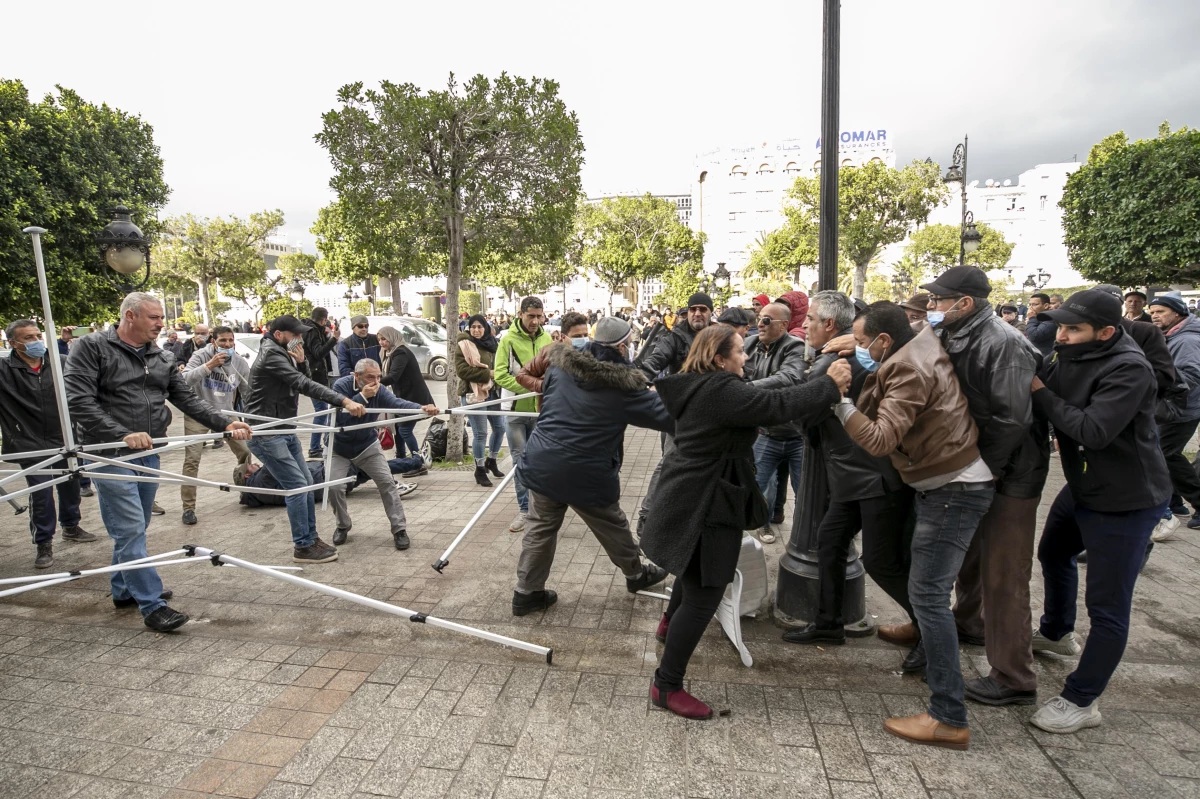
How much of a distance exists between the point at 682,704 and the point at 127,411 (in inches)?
155

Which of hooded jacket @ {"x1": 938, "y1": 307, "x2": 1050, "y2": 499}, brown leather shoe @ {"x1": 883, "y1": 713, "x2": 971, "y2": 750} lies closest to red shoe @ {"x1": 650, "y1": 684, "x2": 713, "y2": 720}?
brown leather shoe @ {"x1": 883, "y1": 713, "x2": 971, "y2": 750}

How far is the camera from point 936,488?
2.83 metres

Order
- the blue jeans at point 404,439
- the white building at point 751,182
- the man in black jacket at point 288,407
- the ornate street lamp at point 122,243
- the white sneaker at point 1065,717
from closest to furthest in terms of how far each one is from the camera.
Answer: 1. the white sneaker at point 1065,717
2. the man in black jacket at point 288,407
3. the ornate street lamp at point 122,243
4. the blue jeans at point 404,439
5. the white building at point 751,182

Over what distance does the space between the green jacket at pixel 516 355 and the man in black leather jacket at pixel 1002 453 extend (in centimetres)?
379

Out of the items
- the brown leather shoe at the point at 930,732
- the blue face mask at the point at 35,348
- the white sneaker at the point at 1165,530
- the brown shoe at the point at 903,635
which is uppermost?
the blue face mask at the point at 35,348

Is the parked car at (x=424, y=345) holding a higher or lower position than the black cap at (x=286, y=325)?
lower

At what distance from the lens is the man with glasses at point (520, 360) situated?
5.98 m

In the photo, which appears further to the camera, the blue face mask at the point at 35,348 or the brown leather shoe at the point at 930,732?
the blue face mask at the point at 35,348

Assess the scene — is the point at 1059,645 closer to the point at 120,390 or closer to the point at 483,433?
the point at 483,433

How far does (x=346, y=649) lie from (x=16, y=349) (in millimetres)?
4419

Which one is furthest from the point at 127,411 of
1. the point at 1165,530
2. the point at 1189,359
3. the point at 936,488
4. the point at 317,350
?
the point at 1165,530

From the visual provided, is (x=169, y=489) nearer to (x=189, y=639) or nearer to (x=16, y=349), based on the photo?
(x=16, y=349)

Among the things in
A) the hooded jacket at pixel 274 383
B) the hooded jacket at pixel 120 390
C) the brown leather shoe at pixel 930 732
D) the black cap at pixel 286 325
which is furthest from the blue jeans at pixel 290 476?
the brown leather shoe at pixel 930 732

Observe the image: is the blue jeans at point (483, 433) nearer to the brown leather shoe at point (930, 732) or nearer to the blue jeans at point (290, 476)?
the blue jeans at point (290, 476)
